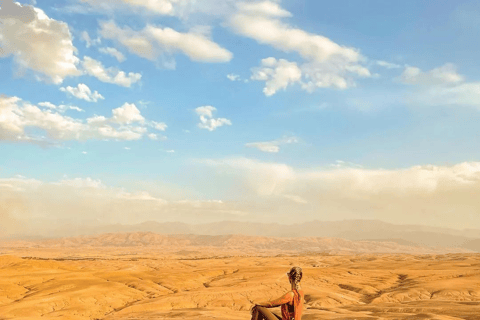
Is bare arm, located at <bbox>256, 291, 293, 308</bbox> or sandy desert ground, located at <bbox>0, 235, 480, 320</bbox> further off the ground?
bare arm, located at <bbox>256, 291, 293, 308</bbox>

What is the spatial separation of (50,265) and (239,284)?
49356mm

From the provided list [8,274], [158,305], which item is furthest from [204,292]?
[8,274]

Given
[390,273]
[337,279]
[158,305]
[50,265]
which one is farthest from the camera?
[50,265]

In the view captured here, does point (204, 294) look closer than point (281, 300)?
No

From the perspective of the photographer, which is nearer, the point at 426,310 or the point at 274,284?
the point at 426,310

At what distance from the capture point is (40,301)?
50.2 meters

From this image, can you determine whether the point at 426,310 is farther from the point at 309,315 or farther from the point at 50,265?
the point at 50,265

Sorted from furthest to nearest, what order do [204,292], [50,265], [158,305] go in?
[50,265]
[204,292]
[158,305]

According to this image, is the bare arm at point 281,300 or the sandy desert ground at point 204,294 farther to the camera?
the sandy desert ground at point 204,294

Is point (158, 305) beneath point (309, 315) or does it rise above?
beneath

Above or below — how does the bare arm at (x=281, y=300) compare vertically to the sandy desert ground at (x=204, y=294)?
above

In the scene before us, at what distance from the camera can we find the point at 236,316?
3462 centimetres

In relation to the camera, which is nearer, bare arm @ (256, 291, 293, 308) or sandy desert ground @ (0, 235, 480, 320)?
bare arm @ (256, 291, 293, 308)

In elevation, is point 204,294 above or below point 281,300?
below
